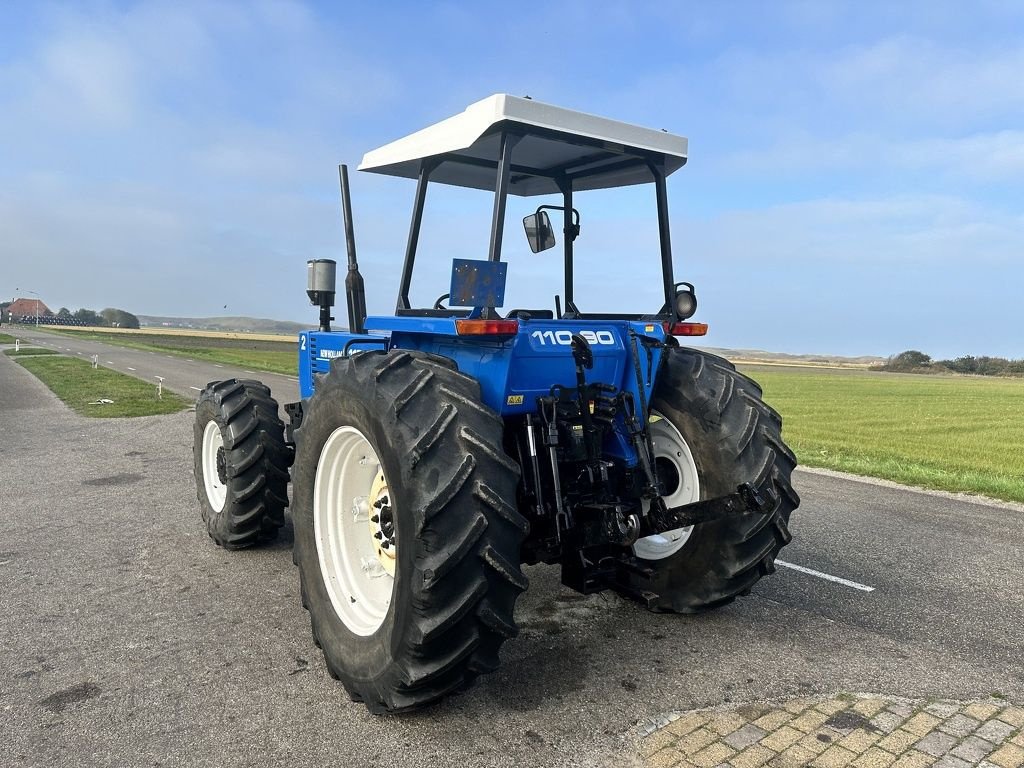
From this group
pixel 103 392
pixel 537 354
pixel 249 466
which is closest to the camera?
pixel 537 354

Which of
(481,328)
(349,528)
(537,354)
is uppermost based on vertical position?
(481,328)

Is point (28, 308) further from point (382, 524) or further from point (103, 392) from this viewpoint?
point (382, 524)

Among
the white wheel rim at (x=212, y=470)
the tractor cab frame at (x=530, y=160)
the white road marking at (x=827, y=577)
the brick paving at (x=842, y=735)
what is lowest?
the white road marking at (x=827, y=577)

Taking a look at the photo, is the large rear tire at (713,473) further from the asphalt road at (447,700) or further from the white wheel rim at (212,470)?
the white wheel rim at (212,470)

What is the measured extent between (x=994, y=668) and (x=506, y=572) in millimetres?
2774

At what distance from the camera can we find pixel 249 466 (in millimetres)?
5461

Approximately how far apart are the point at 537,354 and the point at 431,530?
42.8 inches

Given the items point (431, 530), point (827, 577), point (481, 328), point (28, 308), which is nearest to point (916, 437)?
point (827, 577)

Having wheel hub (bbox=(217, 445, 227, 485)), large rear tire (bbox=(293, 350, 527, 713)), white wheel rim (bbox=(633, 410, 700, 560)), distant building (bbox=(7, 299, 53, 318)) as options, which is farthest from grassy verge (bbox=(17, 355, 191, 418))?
distant building (bbox=(7, 299, 53, 318))

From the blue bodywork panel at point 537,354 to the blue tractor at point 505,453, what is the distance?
1 centimetres

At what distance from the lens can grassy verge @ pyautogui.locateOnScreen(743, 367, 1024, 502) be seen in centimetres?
950

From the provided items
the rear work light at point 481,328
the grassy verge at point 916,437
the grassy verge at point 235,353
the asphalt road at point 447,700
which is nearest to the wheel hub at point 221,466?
the asphalt road at point 447,700

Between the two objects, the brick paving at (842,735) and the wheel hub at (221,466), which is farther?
the wheel hub at (221,466)

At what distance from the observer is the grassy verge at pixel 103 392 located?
46.0 feet
